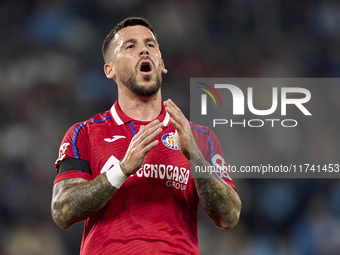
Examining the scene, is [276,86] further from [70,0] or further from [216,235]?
[70,0]

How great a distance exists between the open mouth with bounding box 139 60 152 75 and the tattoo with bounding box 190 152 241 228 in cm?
68

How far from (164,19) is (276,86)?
56.9 inches

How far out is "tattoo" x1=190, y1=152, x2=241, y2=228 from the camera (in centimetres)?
200

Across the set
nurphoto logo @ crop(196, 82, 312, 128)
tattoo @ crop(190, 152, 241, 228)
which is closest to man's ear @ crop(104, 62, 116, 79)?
tattoo @ crop(190, 152, 241, 228)

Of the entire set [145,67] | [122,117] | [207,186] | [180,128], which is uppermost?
[145,67]

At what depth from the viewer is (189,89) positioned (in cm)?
445

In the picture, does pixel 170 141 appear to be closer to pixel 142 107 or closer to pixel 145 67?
pixel 142 107

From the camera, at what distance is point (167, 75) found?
4504mm

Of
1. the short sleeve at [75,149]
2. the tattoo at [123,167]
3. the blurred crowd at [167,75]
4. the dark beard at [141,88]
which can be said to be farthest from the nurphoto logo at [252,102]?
the tattoo at [123,167]

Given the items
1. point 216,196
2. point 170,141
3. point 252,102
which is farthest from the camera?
point 252,102

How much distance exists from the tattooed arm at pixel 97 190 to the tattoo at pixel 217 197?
0.24 m

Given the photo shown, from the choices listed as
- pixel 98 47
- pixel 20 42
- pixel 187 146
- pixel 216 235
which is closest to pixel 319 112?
pixel 216 235

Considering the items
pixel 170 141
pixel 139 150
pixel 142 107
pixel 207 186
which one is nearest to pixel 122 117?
pixel 142 107

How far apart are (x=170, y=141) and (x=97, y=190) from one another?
551 millimetres
